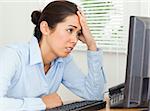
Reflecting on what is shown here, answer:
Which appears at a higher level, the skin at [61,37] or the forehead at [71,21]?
the forehead at [71,21]

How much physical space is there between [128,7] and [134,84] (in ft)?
3.15

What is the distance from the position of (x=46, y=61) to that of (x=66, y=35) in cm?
21

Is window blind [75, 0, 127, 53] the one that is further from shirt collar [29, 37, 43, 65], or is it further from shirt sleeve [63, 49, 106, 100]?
shirt collar [29, 37, 43, 65]

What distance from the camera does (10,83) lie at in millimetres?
1360

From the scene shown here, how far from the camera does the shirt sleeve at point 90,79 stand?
1590 mm

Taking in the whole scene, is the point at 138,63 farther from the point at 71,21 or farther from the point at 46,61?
the point at 46,61

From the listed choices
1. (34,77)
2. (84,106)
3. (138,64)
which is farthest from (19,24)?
(138,64)

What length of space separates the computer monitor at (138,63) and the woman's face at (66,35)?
0.47m

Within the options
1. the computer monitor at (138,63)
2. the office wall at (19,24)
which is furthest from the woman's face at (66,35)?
the office wall at (19,24)

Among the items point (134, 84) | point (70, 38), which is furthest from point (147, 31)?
point (70, 38)

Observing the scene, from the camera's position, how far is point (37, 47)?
1488 mm

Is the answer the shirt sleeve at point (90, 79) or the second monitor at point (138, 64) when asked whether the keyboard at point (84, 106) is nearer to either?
the shirt sleeve at point (90, 79)

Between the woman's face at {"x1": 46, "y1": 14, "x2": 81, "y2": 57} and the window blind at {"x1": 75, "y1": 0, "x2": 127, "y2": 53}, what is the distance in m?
0.52

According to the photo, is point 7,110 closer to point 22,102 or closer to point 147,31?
point 22,102
